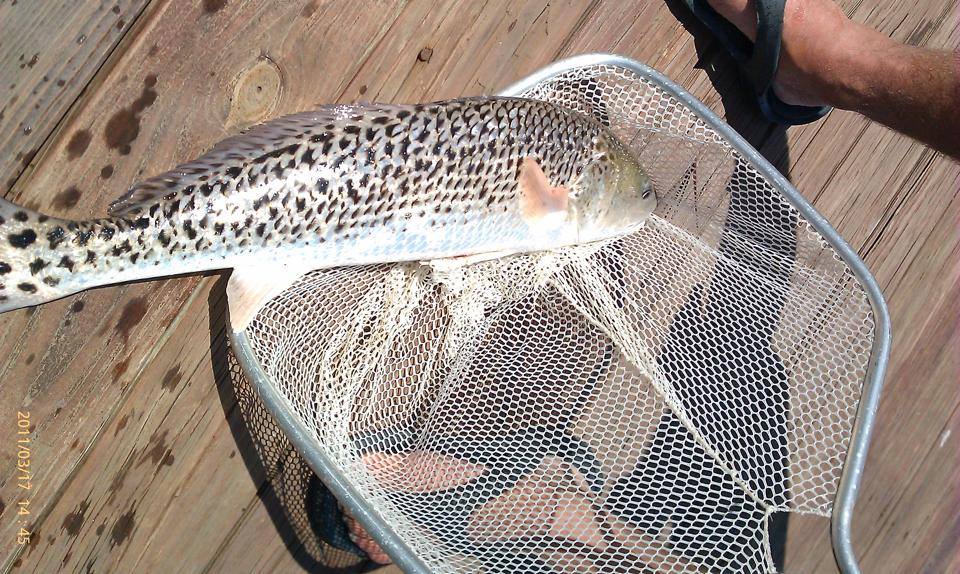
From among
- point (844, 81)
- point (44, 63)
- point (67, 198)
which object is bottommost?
point (67, 198)

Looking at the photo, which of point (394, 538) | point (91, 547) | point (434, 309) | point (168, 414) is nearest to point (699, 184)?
point (434, 309)

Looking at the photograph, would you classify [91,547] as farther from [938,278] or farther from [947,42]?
[947,42]

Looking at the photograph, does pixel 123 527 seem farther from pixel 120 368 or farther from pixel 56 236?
pixel 56 236

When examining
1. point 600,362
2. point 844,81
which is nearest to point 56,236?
point 600,362

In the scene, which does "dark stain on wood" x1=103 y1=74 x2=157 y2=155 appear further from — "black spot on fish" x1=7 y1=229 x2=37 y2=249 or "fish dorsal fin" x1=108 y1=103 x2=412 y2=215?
"black spot on fish" x1=7 y1=229 x2=37 y2=249

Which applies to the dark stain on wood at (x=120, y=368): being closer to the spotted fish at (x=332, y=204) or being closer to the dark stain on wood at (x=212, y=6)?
the spotted fish at (x=332, y=204)

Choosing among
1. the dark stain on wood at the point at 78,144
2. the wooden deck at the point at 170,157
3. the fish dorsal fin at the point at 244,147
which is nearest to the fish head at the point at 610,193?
the wooden deck at the point at 170,157
